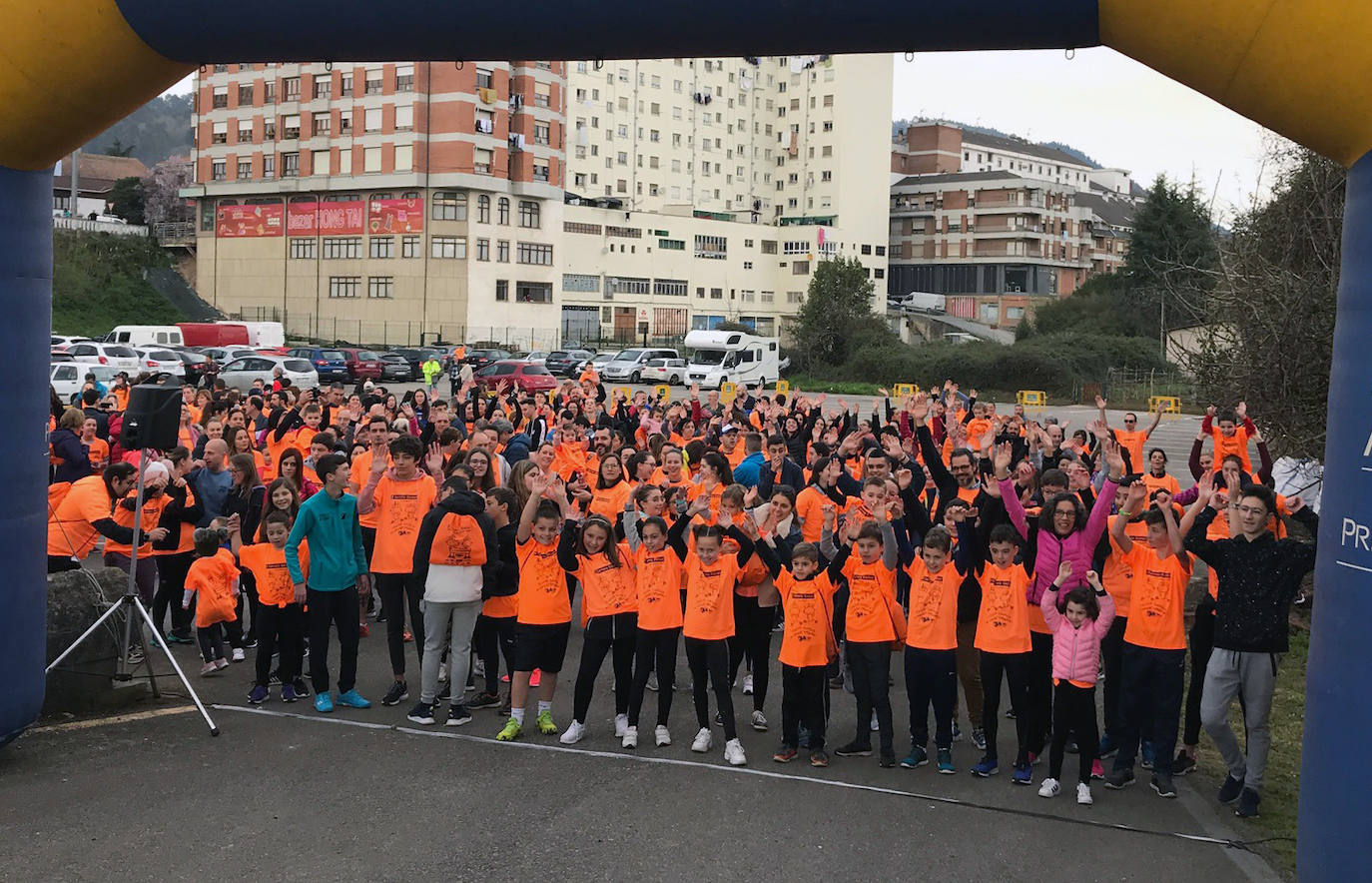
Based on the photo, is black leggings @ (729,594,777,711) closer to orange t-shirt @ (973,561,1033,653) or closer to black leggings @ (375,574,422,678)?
orange t-shirt @ (973,561,1033,653)

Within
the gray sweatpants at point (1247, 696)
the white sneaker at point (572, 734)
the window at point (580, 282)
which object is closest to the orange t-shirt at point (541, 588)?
the white sneaker at point (572, 734)

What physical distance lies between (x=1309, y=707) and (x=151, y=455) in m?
9.59

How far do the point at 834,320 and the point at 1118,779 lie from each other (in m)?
55.1

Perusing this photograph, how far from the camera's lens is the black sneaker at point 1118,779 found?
25.8ft

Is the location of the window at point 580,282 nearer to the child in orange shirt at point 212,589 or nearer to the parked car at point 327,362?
the parked car at point 327,362

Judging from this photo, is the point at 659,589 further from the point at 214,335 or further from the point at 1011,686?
the point at 214,335

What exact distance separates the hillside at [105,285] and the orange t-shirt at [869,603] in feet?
195

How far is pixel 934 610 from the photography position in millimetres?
8086

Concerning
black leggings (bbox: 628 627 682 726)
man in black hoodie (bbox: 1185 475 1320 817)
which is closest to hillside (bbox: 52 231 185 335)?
black leggings (bbox: 628 627 682 726)

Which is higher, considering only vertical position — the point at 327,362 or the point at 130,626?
the point at 327,362

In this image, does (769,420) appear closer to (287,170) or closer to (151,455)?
(151,455)

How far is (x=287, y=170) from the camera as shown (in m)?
70.0

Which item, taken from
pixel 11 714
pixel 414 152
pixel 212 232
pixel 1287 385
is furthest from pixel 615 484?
pixel 212 232

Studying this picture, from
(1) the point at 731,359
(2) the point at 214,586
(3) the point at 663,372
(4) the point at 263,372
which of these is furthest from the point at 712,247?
(2) the point at 214,586
